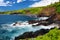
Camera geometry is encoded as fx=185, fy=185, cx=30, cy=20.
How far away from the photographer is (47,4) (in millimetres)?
12234

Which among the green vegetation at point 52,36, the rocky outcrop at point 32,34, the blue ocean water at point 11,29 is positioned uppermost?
the blue ocean water at point 11,29

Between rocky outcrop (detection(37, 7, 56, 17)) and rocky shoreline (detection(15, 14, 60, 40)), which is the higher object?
rocky outcrop (detection(37, 7, 56, 17))

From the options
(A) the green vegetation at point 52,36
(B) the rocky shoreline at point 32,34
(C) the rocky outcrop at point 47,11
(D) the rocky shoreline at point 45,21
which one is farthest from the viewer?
(C) the rocky outcrop at point 47,11

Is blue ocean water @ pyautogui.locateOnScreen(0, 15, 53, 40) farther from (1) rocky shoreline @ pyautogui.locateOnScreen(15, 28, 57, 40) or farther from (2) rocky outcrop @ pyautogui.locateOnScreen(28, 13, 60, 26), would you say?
(2) rocky outcrop @ pyautogui.locateOnScreen(28, 13, 60, 26)

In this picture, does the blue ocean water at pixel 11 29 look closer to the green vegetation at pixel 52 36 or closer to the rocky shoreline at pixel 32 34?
the rocky shoreline at pixel 32 34

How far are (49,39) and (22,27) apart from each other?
7.90 ft

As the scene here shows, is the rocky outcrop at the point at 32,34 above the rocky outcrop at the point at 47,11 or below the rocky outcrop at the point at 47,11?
below

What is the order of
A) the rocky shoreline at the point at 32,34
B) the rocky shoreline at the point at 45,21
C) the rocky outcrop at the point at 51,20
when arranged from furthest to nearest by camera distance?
the rocky outcrop at the point at 51,20, the rocky shoreline at the point at 45,21, the rocky shoreline at the point at 32,34

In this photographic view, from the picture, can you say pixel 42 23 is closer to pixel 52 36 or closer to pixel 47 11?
pixel 47 11

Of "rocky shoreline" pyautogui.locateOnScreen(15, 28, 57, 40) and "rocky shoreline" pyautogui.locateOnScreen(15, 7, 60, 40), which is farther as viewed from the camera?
"rocky shoreline" pyautogui.locateOnScreen(15, 7, 60, 40)

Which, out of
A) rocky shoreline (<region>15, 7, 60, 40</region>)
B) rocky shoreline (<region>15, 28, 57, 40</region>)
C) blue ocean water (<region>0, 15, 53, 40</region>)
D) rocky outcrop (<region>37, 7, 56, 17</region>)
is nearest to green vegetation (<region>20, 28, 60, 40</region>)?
rocky shoreline (<region>15, 28, 57, 40</region>)

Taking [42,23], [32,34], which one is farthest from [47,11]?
[32,34]

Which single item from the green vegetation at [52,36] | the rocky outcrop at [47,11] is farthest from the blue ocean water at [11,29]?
the rocky outcrop at [47,11]

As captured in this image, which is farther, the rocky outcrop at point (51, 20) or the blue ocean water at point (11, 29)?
the rocky outcrop at point (51, 20)
